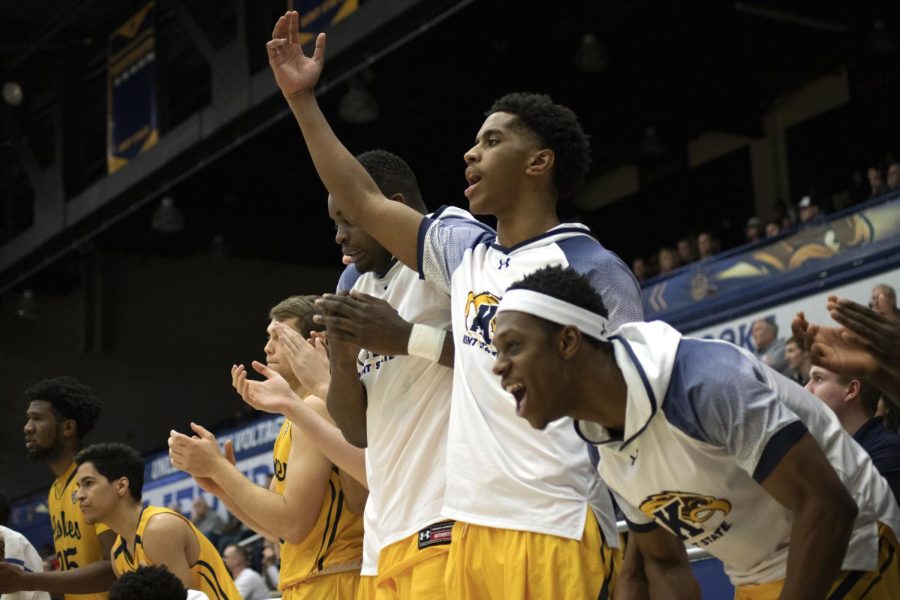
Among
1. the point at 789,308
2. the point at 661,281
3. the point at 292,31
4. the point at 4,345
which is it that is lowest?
the point at 292,31

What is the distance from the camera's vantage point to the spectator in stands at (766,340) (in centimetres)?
1021

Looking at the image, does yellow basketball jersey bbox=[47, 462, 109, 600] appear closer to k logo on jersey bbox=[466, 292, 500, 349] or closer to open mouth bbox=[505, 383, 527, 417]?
k logo on jersey bbox=[466, 292, 500, 349]

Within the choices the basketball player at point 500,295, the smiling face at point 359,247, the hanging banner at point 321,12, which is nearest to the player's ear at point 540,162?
the basketball player at point 500,295

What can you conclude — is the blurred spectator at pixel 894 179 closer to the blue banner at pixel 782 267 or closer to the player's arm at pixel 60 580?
the blue banner at pixel 782 267

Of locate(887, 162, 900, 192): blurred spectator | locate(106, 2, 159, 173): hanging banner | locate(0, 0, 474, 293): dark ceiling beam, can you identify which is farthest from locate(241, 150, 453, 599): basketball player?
locate(106, 2, 159, 173): hanging banner

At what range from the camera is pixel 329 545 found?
13.3ft

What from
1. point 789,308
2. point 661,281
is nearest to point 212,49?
point 661,281

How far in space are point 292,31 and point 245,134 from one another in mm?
11105

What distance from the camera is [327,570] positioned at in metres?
4.05

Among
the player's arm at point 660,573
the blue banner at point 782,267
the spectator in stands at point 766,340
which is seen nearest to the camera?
the player's arm at point 660,573

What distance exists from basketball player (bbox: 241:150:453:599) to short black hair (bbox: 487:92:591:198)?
0.46m

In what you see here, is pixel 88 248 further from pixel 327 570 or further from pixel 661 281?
pixel 327 570

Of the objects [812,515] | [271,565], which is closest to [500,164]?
[812,515]

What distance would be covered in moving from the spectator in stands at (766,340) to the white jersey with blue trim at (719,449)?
298 inches
